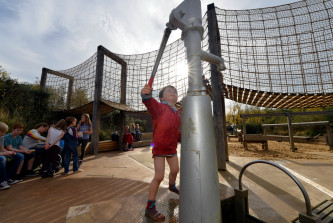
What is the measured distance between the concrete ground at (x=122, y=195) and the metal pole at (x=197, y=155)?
0.77m

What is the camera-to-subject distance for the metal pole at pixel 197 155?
68 cm

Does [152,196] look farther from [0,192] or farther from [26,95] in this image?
[26,95]

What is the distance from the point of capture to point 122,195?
2.35 metres

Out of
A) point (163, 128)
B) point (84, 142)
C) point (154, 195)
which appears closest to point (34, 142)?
point (84, 142)

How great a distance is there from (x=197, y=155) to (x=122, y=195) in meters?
2.17

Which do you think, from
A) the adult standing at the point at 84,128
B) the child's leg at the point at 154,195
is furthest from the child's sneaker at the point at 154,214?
the adult standing at the point at 84,128

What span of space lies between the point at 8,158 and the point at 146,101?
3.96m

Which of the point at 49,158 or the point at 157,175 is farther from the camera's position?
the point at 49,158

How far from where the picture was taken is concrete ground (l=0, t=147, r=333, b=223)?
143cm

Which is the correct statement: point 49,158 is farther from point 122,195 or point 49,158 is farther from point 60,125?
point 122,195

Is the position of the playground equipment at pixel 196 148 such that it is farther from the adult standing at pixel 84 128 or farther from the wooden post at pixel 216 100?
the adult standing at pixel 84 128

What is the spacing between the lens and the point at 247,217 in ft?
4.46

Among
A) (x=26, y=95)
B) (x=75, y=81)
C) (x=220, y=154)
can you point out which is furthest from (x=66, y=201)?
(x=26, y=95)

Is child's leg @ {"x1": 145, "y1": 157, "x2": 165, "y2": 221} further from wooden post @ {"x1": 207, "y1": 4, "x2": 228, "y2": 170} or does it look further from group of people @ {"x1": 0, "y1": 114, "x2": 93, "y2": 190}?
group of people @ {"x1": 0, "y1": 114, "x2": 93, "y2": 190}
